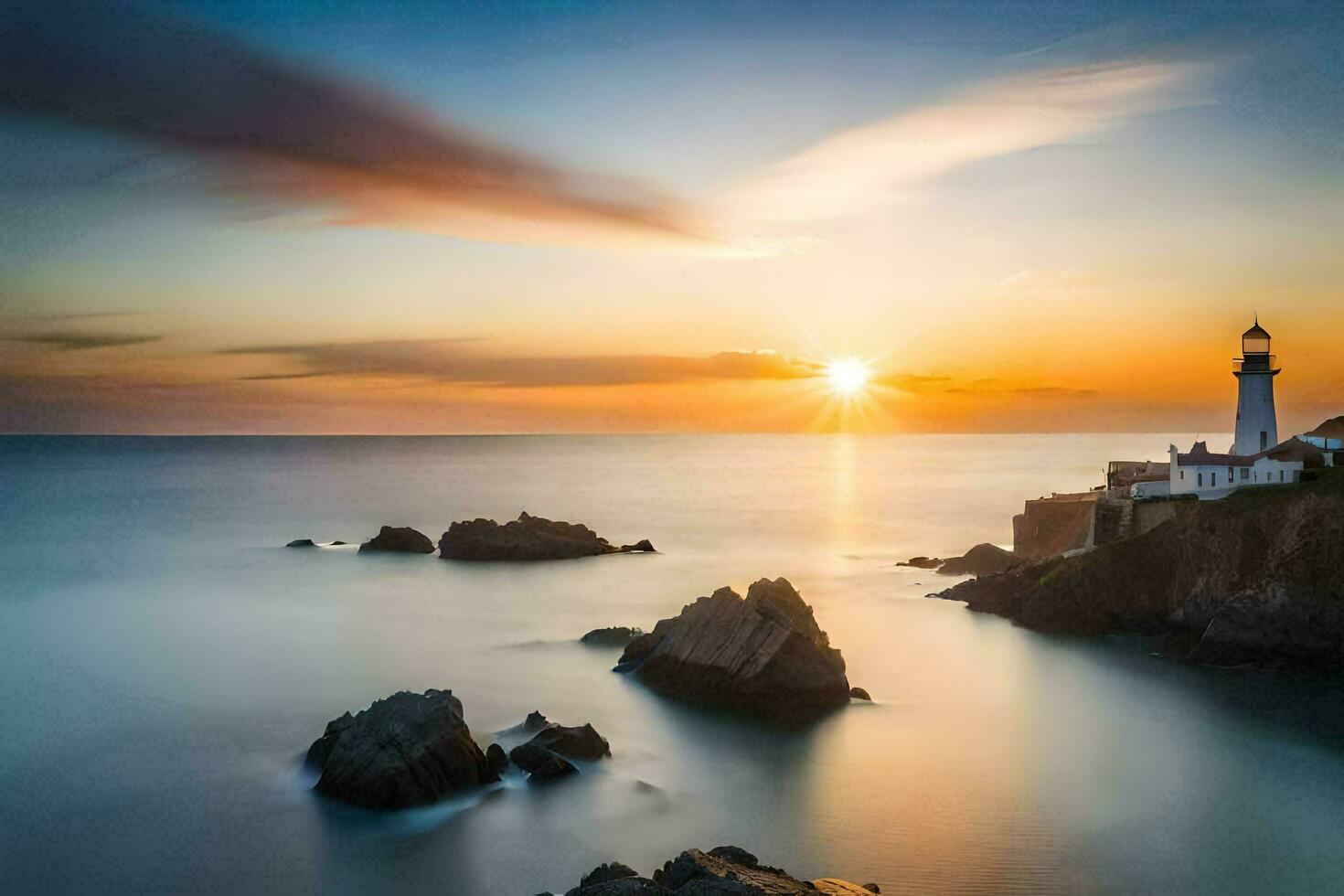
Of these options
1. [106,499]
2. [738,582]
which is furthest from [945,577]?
[106,499]

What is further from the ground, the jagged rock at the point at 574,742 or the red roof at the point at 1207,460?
the red roof at the point at 1207,460

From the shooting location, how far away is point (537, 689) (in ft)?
120

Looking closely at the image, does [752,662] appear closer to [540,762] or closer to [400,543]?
[540,762]

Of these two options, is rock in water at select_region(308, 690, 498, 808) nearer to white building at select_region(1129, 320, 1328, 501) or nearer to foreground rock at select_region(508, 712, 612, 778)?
foreground rock at select_region(508, 712, 612, 778)

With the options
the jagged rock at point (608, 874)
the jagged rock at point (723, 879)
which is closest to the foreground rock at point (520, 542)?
the jagged rock at point (608, 874)

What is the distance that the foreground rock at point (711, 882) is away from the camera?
602 inches

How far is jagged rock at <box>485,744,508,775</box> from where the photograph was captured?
1035 inches

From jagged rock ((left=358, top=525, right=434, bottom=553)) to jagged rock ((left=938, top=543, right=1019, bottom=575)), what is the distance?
121 feet

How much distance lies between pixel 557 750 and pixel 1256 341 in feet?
145

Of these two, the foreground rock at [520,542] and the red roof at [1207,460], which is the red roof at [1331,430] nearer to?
the red roof at [1207,460]

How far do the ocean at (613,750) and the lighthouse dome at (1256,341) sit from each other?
67.3 feet

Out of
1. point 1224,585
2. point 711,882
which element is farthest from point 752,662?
point 1224,585

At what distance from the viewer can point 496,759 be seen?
26656mm

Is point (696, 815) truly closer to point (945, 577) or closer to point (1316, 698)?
point (1316, 698)
